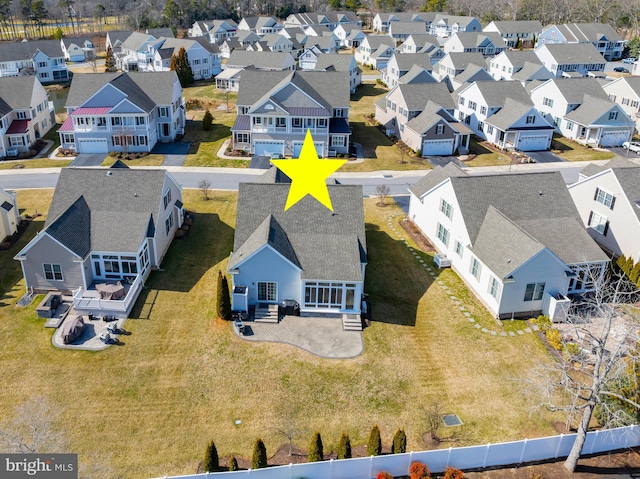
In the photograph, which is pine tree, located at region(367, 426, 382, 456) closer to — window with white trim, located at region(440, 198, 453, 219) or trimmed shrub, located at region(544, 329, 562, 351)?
trimmed shrub, located at region(544, 329, 562, 351)

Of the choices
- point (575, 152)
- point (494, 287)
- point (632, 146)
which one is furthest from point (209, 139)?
point (632, 146)

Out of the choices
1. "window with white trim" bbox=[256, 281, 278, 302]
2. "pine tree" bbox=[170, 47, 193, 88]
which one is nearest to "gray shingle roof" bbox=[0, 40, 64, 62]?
"pine tree" bbox=[170, 47, 193, 88]

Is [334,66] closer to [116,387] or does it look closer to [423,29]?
[423,29]

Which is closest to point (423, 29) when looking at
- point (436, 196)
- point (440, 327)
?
point (436, 196)

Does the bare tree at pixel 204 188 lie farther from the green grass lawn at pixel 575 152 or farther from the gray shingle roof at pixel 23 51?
the gray shingle roof at pixel 23 51

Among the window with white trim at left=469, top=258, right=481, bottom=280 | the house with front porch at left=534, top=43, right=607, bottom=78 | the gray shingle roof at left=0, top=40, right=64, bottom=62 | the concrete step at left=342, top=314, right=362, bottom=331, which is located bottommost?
the concrete step at left=342, top=314, right=362, bottom=331

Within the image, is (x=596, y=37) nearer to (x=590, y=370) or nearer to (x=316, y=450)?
(x=590, y=370)
